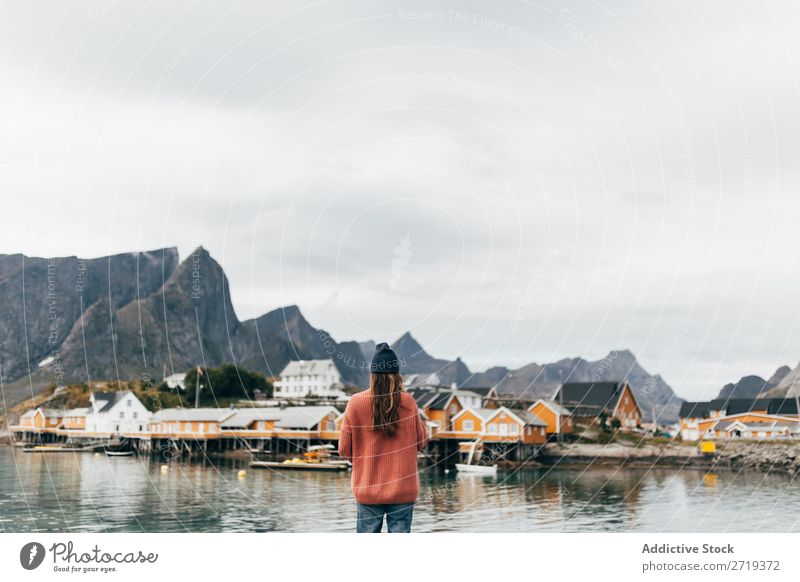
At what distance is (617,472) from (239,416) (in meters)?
24.0

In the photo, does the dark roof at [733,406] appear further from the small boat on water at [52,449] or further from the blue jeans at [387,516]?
the small boat on water at [52,449]

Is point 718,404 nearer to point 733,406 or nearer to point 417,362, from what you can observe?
point 733,406

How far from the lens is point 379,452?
13.2ft

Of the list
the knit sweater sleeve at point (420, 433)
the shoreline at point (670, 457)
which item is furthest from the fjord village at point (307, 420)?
the knit sweater sleeve at point (420, 433)

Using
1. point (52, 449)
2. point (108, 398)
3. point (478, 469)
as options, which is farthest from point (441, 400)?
point (52, 449)

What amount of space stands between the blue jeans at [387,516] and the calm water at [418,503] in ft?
40.8

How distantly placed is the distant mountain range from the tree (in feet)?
9.36

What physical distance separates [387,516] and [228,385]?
4880 centimetres

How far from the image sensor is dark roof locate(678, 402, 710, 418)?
39531 millimetres

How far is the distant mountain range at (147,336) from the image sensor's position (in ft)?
137

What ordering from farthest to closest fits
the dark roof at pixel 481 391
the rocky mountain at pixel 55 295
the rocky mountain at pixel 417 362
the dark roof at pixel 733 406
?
1. the rocky mountain at pixel 55 295
2. the dark roof at pixel 481 391
3. the dark roof at pixel 733 406
4. the rocky mountain at pixel 417 362

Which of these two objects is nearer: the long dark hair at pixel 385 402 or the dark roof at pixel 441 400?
the long dark hair at pixel 385 402
